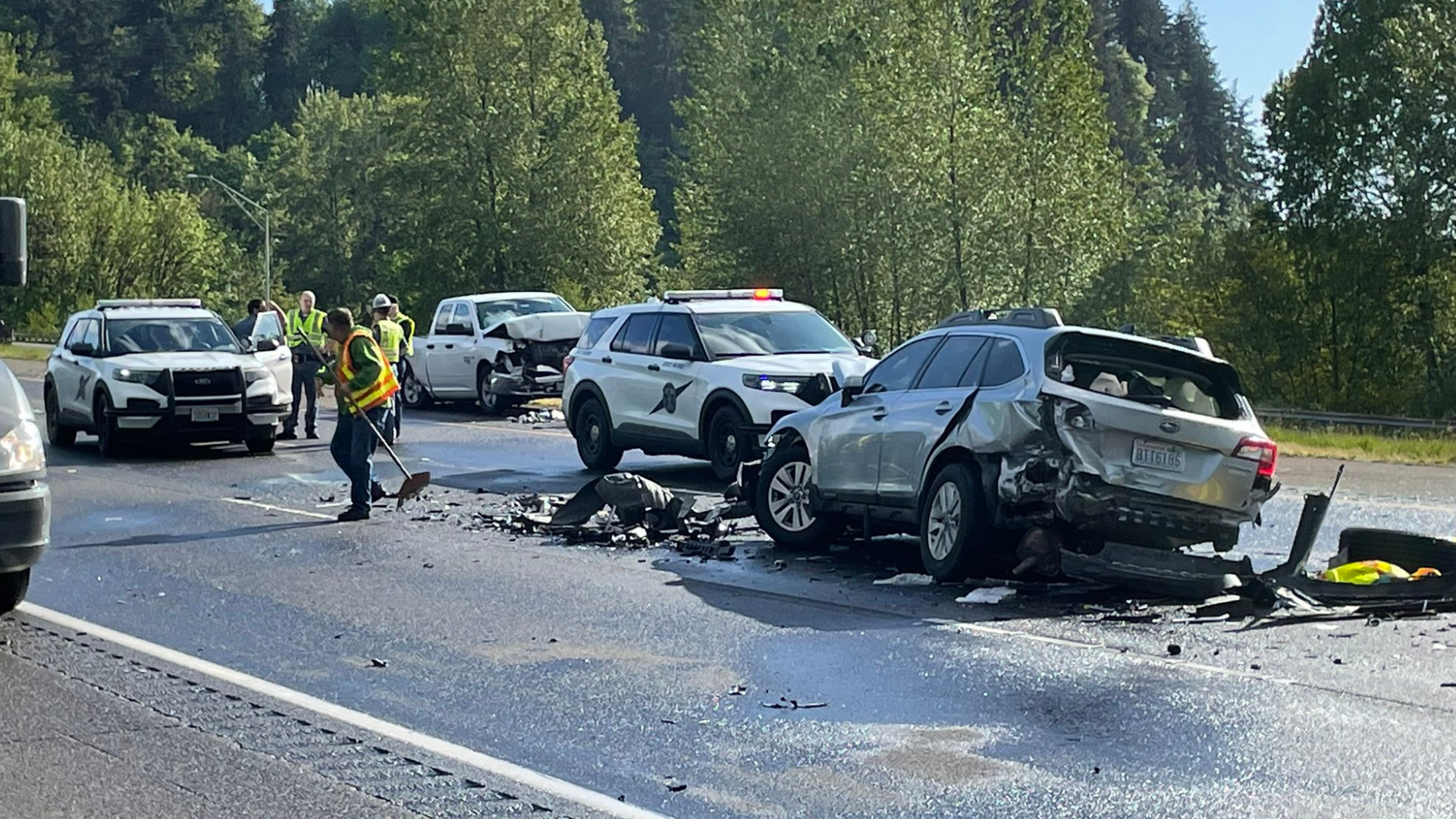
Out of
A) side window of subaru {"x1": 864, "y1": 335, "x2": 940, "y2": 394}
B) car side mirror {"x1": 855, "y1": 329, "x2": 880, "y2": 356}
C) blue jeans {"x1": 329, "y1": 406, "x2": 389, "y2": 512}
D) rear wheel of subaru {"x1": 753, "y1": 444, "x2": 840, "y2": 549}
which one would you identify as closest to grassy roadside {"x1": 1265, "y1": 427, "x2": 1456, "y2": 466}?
car side mirror {"x1": 855, "y1": 329, "x2": 880, "y2": 356}

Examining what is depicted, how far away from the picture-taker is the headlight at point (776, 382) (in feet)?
59.0

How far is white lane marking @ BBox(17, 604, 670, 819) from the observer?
647 centimetres

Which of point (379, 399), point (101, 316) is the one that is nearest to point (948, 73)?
point (101, 316)

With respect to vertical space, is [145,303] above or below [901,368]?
above

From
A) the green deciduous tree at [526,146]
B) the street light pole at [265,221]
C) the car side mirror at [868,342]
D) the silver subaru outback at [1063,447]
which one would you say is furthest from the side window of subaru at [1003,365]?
the street light pole at [265,221]

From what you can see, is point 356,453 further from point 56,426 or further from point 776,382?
point 56,426

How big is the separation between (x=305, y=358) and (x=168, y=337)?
8.28ft

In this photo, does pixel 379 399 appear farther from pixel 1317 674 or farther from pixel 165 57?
pixel 165 57

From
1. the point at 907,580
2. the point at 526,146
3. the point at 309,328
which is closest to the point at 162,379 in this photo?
the point at 309,328

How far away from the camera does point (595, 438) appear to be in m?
20.2

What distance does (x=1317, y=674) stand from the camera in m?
8.72

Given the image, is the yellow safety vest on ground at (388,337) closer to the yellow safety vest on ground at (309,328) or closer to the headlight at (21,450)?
the yellow safety vest on ground at (309,328)

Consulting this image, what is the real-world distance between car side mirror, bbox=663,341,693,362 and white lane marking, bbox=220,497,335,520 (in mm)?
4297

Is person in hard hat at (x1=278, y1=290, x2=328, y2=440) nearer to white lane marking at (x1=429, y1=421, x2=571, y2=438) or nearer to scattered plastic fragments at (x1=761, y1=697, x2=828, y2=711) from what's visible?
white lane marking at (x1=429, y1=421, x2=571, y2=438)
